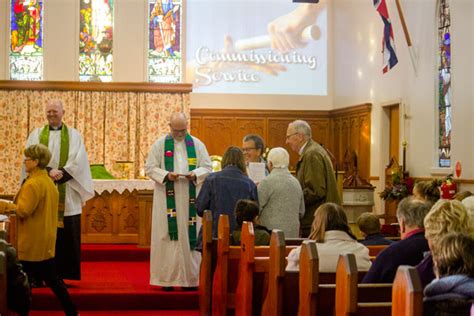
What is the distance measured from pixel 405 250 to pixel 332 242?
24.3 inches

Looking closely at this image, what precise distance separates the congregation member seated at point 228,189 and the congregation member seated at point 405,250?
278cm

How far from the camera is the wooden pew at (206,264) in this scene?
21.8ft

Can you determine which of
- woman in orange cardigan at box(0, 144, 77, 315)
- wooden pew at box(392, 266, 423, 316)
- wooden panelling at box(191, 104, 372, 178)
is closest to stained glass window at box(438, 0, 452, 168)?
wooden panelling at box(191, 104, 372, 178)

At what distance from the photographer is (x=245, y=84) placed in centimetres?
1733

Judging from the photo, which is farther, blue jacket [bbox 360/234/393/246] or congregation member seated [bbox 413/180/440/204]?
blue jacket [bbox 360/234/393/246]

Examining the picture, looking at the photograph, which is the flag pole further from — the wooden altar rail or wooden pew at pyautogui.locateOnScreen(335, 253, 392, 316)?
wooden pew at pyautogui.locateOnScreen(335, 253, 392, 316)

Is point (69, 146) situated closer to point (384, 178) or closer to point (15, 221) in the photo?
point (15, 221)

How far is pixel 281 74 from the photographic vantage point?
56.9 feet

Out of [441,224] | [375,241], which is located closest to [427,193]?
[375,241]

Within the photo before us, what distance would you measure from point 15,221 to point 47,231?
10.7 inches

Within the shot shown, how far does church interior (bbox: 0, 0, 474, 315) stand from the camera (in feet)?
45.0

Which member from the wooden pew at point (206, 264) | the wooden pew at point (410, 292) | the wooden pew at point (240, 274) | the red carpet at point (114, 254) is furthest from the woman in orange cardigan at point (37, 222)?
the wooden pew at point (410, 292)

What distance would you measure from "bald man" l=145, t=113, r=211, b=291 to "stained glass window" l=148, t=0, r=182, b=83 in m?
9.10

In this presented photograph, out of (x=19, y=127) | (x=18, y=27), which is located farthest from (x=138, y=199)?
(x=18, y=27)
